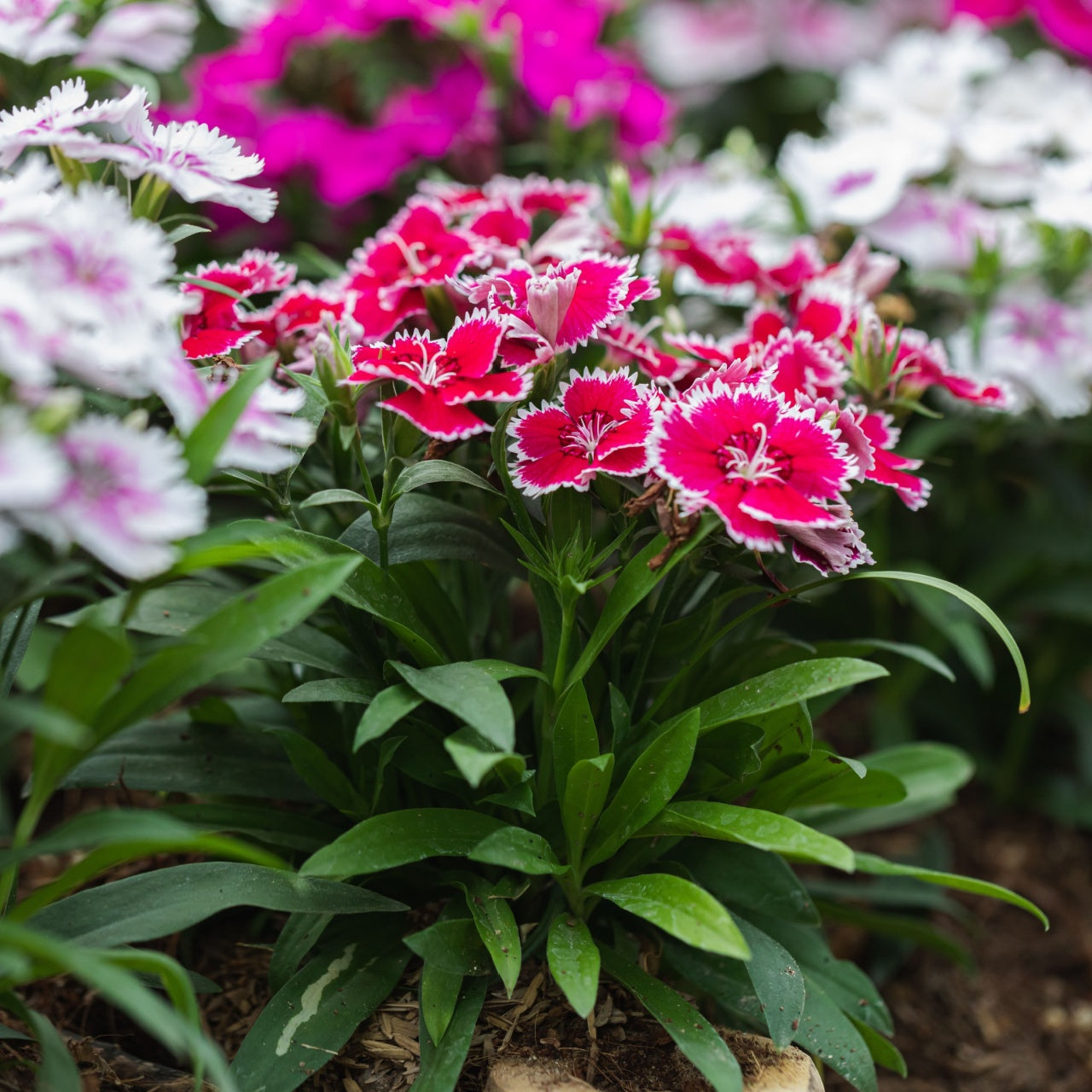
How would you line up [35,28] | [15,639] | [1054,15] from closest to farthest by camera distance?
[15,639] → [35,28] → [1054,15]

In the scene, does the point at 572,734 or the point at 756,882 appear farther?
the point at 756,882

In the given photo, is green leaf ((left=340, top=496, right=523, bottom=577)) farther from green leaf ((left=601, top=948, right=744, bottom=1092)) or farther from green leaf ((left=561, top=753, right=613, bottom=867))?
green leaf ((left=601, top=948, right=744, bottom=1092))

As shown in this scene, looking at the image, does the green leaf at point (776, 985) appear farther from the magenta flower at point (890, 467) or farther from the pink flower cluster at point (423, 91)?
the pink flower cluster at point (423, 91)

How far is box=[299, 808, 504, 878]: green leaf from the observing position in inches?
35.3

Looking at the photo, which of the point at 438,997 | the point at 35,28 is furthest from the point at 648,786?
the point at 35,28

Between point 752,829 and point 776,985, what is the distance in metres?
0.17

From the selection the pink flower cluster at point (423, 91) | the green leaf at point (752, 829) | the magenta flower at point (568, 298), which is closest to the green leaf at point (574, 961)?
the green leaf at point (752, 829)

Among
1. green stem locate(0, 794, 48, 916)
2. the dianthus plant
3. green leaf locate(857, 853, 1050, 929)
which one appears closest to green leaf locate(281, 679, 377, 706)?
the dianthus plant

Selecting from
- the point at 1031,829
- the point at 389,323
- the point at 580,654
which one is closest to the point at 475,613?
the point at 580,654

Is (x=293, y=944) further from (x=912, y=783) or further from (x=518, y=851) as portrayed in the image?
(x=912, y=783)

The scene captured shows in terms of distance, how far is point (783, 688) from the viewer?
98cm

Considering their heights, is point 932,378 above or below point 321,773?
above

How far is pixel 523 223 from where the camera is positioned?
1.24 m

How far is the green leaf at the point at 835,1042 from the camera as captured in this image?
1036mm
